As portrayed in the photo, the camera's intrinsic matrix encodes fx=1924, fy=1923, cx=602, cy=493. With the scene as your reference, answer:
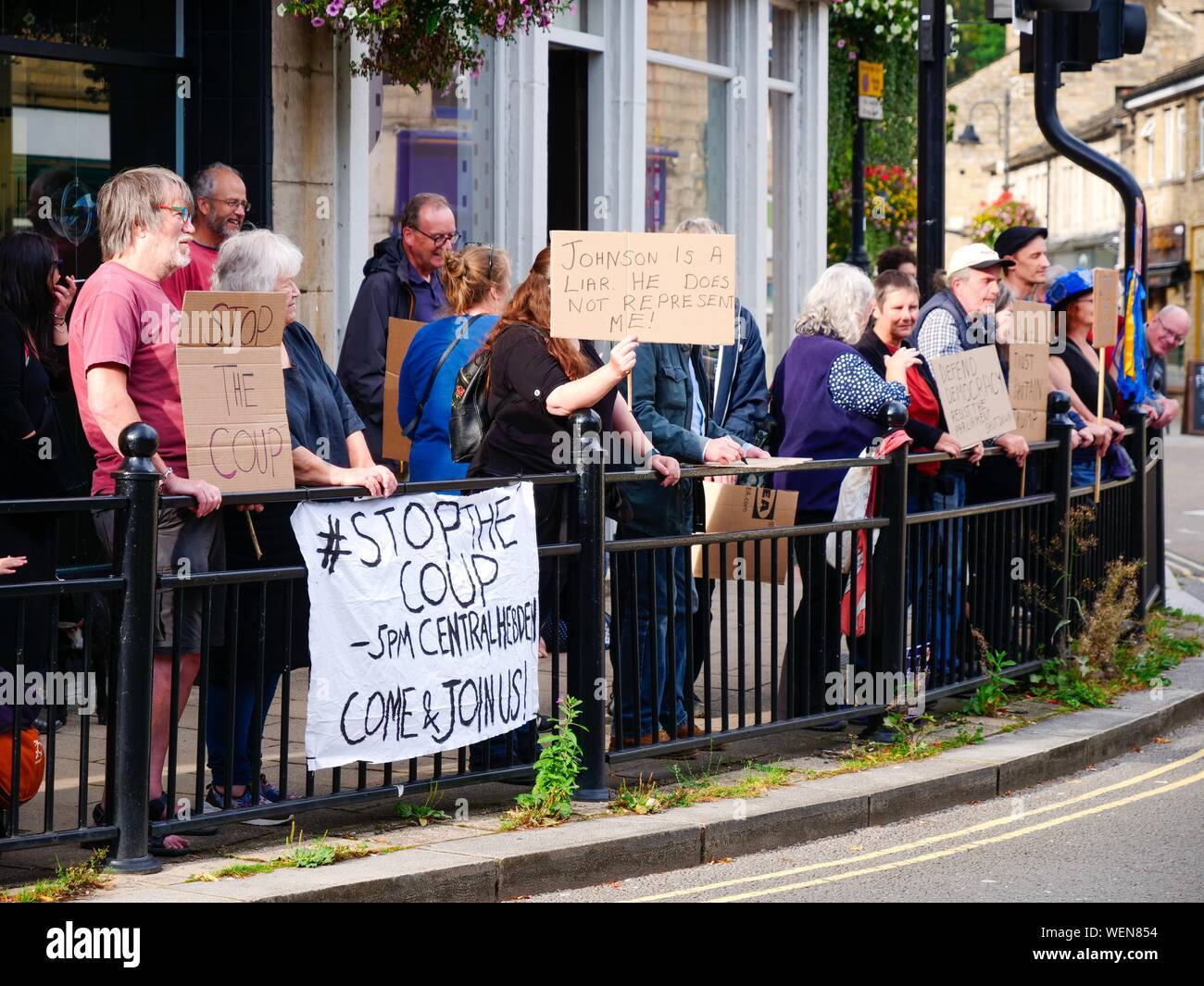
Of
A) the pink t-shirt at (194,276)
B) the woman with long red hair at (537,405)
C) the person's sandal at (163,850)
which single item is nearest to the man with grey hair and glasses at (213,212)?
the pink t-shirt at (194,276)

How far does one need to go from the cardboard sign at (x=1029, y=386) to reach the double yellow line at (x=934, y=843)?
181 centimetres

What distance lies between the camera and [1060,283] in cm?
1035

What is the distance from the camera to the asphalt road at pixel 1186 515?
15.1 metres

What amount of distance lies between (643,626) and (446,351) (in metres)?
1.43

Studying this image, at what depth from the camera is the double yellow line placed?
19.4 feet

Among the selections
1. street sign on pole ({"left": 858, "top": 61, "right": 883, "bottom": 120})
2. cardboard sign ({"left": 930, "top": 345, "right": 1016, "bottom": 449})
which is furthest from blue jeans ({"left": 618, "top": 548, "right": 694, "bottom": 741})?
street sign on pole ({"left": 858, "top": 61, "right": 883, "bottom": 120})

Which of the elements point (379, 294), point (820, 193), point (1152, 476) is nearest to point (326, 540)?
point (379, 294)

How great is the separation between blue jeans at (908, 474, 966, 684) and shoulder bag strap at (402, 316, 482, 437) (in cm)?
203

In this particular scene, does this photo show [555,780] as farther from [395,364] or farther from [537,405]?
[395,364]

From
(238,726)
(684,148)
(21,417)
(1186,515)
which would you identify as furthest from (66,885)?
(1186,515)

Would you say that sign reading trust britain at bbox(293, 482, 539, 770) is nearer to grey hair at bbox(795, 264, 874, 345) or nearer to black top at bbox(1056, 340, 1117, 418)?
grey hair at bbox(795, 264, 874, 345)

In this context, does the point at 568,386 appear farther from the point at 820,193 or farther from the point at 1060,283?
the point at 820,193

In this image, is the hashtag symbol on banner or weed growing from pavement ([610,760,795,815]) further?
weed growing from pavement ([610,760,795,815])

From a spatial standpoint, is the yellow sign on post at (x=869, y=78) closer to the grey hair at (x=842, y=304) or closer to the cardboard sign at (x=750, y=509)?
the grey hair at (x=842, y=304)
